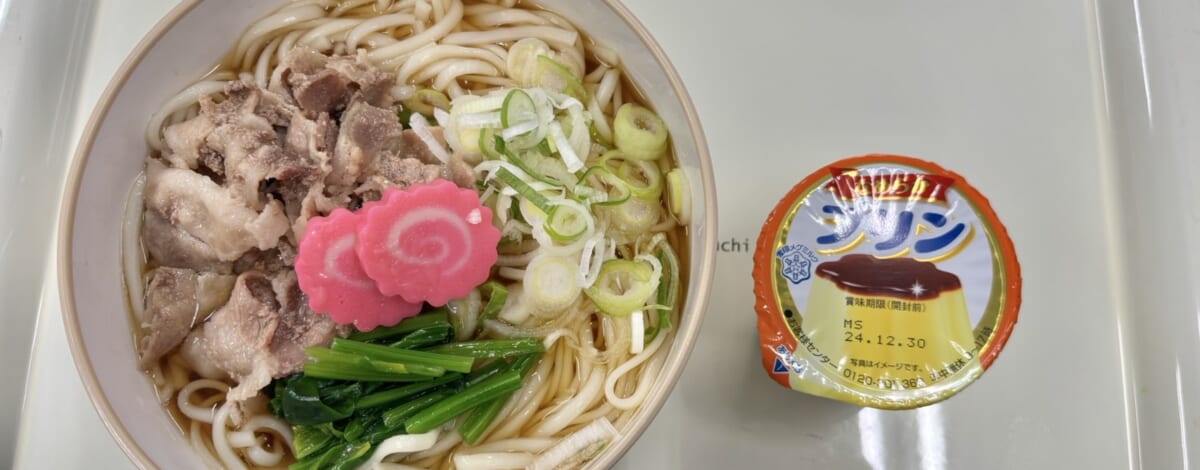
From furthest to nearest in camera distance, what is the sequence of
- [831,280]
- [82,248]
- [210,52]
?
[210,52]
[831,280]
[82,248]

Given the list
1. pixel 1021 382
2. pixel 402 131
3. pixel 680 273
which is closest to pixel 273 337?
pixel 402 131

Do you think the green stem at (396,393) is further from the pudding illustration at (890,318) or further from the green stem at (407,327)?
the pudding illustration at (890,318)

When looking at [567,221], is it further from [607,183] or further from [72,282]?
[72,282]

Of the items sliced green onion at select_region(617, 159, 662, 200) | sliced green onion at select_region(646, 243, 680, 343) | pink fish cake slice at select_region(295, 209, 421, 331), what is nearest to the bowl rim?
sliced green onion at select_region(646, 243, 680, 343)

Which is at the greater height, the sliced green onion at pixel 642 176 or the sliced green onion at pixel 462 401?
the sliced green onion at pixel 642 176

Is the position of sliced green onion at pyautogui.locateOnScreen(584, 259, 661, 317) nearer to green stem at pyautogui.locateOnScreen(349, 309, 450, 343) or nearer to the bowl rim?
the bowl rim

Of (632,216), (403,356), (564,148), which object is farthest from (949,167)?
Result: (403,356)

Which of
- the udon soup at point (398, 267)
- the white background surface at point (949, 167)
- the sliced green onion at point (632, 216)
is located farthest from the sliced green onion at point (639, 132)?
the white background surface at point (949, 167)

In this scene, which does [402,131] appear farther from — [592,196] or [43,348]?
[43,348]
